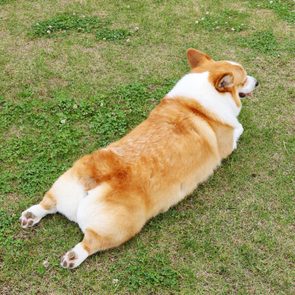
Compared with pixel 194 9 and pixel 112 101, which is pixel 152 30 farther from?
pixel 112 101

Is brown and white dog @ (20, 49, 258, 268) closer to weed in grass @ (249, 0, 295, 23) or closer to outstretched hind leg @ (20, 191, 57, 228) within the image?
outstretched hind leg @ (20, 191, 57, 228)

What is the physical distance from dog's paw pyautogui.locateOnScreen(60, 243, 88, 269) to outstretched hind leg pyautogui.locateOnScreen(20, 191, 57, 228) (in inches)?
17.8

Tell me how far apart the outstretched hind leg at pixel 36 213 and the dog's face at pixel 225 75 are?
181cm

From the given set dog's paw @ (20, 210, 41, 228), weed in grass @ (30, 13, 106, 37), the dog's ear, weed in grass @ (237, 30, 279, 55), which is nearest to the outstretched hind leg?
dog's paw @ (20, 210, 41, 228)

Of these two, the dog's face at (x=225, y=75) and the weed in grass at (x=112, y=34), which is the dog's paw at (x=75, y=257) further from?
the weed in grass at (x=112, y=34)

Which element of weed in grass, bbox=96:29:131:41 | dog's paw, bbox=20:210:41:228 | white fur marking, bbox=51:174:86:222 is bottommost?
dog's paw, bbox=20:210:41:228

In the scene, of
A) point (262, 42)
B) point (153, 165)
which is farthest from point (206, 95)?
point (262, 42)

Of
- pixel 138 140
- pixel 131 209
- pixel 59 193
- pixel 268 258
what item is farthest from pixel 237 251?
pixel 59 193

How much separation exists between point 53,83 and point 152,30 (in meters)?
1.70

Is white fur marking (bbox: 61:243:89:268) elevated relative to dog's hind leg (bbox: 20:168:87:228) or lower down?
lower down

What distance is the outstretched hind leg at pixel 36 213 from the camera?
3740mm

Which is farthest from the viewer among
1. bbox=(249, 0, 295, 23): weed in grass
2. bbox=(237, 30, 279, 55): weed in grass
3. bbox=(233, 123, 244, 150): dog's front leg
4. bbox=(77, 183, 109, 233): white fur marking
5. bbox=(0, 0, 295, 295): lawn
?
bbox=(249, 0, 295, 23): weed in grass

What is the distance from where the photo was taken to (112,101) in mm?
5137

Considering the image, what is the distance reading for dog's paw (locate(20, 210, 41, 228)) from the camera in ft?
12.4
